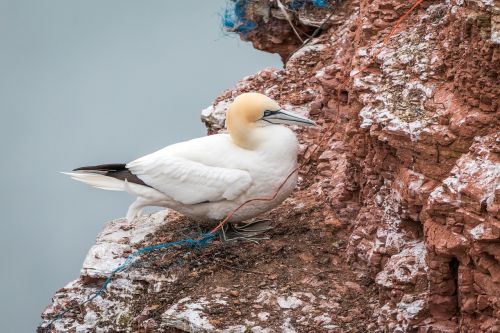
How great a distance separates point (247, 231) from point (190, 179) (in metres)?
0.61

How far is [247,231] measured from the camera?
26.7 feet

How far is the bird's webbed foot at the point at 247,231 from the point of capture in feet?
26.2

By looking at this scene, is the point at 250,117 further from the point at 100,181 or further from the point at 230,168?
the point at 100,181

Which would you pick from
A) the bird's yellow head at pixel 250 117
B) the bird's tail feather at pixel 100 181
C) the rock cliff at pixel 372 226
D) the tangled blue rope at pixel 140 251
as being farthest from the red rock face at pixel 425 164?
the bird's tail feather at pixel 100 181

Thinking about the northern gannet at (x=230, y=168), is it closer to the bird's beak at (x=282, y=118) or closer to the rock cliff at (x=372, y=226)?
the bird's beak at (x=282, y=118)

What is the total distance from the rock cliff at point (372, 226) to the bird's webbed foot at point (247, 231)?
105 millimetres

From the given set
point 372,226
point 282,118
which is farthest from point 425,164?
point 282,118

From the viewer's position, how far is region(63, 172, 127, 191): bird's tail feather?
8336 mm

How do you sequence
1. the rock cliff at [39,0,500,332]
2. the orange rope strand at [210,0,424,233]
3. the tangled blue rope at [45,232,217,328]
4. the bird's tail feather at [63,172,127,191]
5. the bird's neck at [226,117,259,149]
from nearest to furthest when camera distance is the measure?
1. the rock cliff at [39,0,500,332]
2. the orange rope strand at [210,0,424,233]
3. the tangled blue rope at [45,232,217,328]
4. the bird's neck at [226,117,259,149]
5. the bird's tail feather at [63,172,127,191]

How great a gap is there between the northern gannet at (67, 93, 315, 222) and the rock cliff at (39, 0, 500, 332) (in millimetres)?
321

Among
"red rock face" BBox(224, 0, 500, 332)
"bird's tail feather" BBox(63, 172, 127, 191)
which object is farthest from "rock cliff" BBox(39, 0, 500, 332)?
"bird's tail feather" BBox(63, 172, 127, 191)

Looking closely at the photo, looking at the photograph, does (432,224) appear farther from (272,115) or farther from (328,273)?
(272,115)

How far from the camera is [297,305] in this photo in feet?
22.8

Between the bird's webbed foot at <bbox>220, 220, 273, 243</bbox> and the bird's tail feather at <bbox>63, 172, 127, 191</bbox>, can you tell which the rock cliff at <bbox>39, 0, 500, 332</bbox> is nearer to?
the bird's webbed foot at <bbox>220, 220, 273, 243</bbox>
